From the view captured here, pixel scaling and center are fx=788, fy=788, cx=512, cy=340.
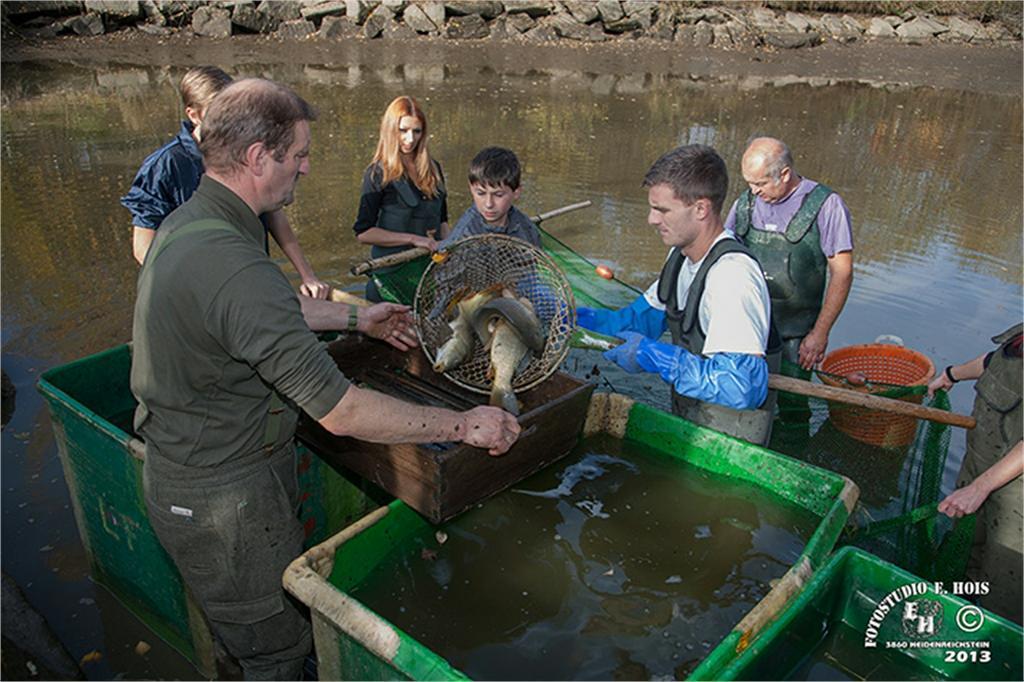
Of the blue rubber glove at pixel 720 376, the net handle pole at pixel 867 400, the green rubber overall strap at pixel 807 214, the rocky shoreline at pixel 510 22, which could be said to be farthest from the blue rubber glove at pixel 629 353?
the rocky shoreline at pixel 510 22

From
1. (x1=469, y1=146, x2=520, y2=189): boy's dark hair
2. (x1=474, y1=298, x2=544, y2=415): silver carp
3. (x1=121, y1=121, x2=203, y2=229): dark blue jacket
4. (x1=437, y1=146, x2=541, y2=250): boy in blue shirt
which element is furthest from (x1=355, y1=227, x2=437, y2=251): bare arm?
(x1=474, y1=298, x2=544, y2=415): silver carp

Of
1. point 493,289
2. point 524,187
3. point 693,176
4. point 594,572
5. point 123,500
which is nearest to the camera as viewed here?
point 594,572

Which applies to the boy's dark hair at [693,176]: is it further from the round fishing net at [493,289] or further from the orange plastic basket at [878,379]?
the orange plastic basket at [878,379]

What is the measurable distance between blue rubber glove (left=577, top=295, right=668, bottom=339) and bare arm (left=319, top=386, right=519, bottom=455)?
5.40 ft

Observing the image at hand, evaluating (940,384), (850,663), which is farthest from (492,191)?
(850,663)

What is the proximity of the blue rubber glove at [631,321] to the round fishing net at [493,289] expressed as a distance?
40 cm

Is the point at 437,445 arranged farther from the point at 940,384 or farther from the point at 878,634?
the point at 940,384

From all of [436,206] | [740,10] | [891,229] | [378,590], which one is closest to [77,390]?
[378,590]

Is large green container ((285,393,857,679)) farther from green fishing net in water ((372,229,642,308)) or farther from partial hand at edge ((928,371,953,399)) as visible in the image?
green fishing net in water ((372,229,642,308))

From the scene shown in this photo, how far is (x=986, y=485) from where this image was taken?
3.39 metres

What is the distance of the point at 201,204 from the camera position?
106 inches

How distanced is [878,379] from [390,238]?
3.56 m

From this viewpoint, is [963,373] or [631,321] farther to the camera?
[631,321]

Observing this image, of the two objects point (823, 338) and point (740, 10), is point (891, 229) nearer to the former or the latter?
point (823, 338)
